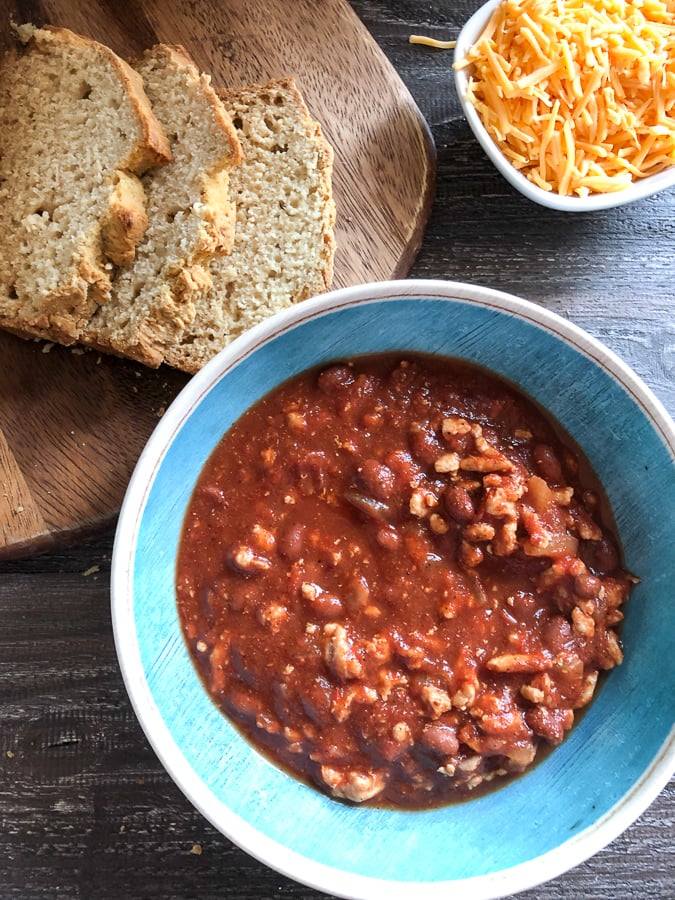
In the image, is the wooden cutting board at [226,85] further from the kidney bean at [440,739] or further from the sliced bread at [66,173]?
the kidney bean at [440,739]

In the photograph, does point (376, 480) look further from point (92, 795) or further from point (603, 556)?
point (92, 795)

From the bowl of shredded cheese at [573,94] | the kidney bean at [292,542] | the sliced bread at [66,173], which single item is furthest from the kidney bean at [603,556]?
the sliced bread at [66,173]

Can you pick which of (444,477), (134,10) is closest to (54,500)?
(444,477)

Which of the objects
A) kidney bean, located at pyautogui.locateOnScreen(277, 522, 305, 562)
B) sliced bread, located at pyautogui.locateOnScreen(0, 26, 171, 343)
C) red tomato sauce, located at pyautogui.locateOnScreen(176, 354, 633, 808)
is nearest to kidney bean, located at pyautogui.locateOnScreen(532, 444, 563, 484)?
red tomato sauce, located at pyautogui.locateOnScreen(176, 354, 633, 808)

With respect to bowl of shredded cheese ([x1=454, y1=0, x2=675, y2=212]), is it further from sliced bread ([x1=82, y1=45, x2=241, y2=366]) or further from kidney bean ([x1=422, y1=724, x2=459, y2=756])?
kidney bean ([x1=422, y1=724, x2=459, y2=756])

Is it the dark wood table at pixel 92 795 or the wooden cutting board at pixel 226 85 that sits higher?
the wooden cutting board at pixel 226 85

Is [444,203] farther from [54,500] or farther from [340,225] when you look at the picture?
[54,500]

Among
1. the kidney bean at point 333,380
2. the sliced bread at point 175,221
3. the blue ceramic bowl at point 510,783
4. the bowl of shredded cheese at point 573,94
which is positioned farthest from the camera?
Result: the bowl of shredded cheese at point 573,94
